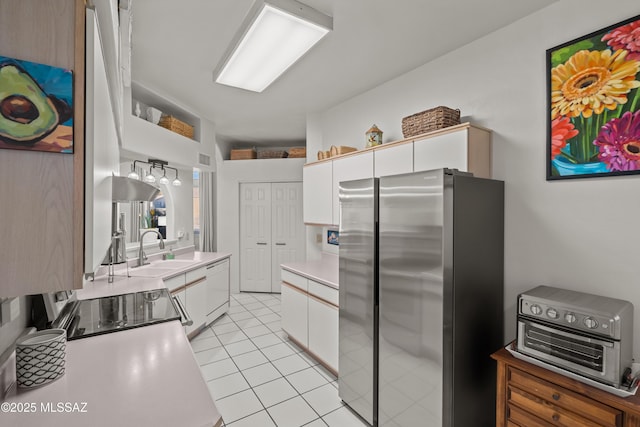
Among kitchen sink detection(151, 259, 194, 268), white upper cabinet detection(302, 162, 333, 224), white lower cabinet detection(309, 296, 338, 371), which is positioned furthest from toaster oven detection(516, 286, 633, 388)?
kitchen sink detection(151, 259, 194, 268)

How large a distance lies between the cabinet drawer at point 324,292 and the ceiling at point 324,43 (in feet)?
6.63

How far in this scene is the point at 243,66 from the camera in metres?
2.53

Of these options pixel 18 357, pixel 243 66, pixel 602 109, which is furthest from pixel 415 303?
pixel 243 66

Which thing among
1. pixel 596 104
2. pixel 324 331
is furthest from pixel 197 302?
pixel 596 104

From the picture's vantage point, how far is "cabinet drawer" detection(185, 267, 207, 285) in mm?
3252

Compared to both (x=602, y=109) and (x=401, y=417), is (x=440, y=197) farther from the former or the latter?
(x=401, y=417)

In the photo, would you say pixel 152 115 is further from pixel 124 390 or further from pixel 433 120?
pixel 124 390

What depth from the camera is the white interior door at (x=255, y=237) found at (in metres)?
5.46

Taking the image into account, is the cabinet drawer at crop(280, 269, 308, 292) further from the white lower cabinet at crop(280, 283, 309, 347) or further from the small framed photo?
the small framed photo

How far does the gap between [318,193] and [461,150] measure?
70.6 inches

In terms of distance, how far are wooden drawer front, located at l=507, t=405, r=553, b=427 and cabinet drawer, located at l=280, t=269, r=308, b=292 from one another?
75.9 inches

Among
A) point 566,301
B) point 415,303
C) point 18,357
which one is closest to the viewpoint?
point 18,357

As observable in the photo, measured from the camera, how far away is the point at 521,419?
1.59m

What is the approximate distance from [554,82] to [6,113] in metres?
2.54
